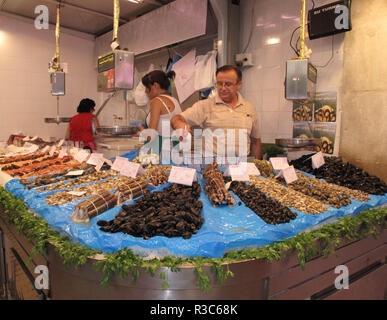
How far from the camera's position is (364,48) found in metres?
3.03

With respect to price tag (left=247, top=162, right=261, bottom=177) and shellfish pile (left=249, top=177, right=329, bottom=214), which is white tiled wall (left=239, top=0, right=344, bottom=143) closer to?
price tag (left=247, top=162, right=261, bottom=177)

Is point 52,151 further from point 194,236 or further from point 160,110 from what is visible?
point 194,236

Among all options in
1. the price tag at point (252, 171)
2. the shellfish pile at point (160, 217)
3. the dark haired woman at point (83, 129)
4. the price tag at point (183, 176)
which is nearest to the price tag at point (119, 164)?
the price tag at point (183, 176)

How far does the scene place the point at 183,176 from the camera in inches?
81.4

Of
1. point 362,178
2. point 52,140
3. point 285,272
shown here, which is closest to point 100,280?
point 285,272

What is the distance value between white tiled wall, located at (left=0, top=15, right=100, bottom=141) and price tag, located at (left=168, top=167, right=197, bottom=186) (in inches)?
223

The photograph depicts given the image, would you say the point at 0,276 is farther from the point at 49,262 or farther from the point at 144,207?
the point at 144,207

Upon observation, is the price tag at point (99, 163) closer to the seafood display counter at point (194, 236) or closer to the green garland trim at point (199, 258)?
the seafood display counter at point (194, 236)

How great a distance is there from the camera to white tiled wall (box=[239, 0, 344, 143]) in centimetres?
373

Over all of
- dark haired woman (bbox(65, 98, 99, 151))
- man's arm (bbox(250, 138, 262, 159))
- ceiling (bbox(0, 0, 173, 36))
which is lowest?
man's arm (bbox(250, 138, 262, 159))

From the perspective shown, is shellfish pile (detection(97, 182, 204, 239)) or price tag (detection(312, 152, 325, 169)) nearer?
shellfish pile (detection(97, 182, 204, 239))

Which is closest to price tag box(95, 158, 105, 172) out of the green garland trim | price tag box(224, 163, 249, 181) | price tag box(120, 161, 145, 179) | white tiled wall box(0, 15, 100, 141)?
price tag box(120, 161, 145, 179)
